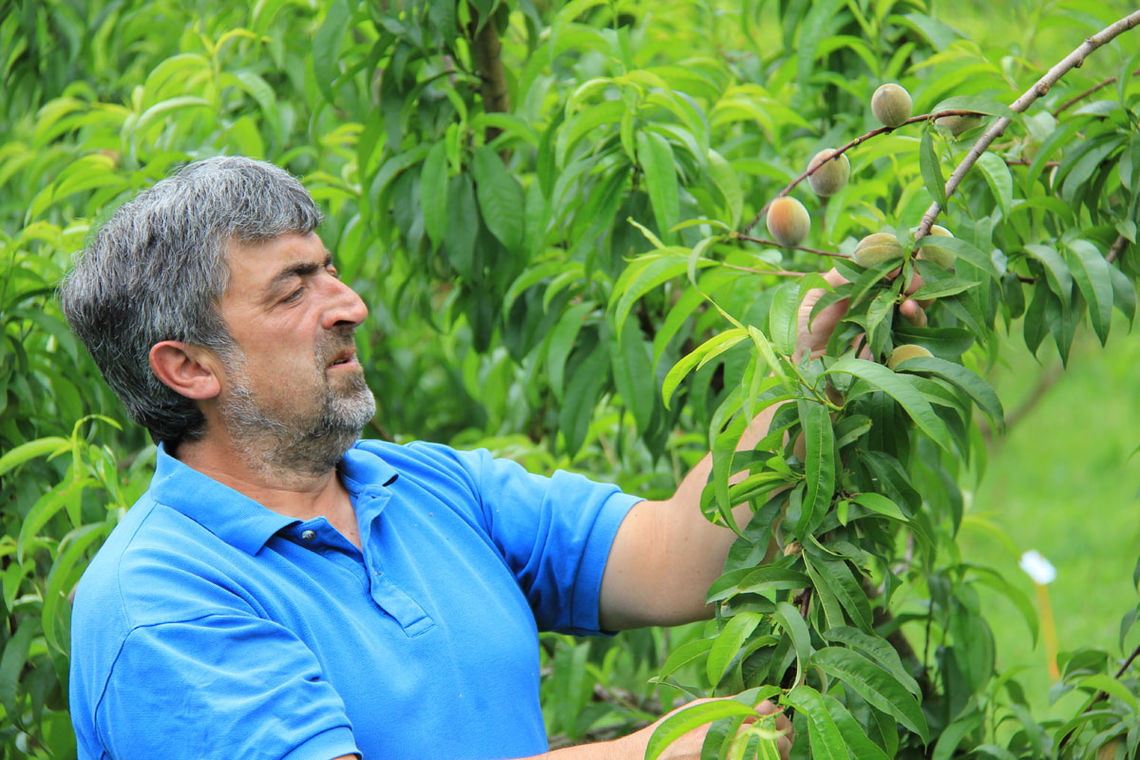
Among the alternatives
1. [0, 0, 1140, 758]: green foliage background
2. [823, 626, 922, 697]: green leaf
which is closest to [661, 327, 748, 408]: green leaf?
[0, 0, 1140, 758]: green foliage background

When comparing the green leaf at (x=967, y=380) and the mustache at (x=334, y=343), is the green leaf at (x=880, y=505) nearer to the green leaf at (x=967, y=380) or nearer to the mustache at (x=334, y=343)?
the green leaf at (x=967, y=380)

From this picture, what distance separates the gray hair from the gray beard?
0.07 meters

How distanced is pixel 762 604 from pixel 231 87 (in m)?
2.09

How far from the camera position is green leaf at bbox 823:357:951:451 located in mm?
1209

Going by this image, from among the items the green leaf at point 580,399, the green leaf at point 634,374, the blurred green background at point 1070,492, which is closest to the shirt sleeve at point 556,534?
the green leaf at point 634,374

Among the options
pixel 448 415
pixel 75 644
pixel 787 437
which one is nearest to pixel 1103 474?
pixel 448 415

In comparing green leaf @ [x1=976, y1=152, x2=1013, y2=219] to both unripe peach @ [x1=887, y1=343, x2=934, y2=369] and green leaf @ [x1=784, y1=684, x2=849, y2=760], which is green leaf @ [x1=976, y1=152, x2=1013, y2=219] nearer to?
unripe peach @ [x1=887, y1=343, x2=934, y2=369]

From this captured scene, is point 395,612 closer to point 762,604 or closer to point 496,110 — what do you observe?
point 762,604

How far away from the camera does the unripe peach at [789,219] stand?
161 cm

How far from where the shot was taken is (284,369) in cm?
170

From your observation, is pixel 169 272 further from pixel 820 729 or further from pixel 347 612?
pixel 820 729

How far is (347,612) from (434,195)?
0.95 meters

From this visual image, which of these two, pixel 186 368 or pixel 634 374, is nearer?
pixel 186 368

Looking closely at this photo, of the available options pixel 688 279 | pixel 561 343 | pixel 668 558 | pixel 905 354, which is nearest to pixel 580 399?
pixel 561 343
